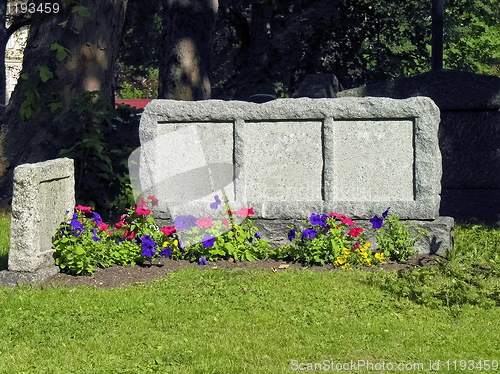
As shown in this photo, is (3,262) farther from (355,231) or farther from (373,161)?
(373,161)

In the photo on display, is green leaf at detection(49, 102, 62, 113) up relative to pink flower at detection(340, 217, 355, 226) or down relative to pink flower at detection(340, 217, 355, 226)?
up

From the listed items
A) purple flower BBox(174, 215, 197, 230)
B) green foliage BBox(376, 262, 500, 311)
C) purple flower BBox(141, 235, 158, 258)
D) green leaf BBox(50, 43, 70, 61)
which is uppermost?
green leaf BBox(50, 43, 70, 61)

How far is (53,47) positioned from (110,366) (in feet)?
22.9

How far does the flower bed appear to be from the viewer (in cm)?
759

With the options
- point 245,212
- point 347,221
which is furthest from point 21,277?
point 347,221

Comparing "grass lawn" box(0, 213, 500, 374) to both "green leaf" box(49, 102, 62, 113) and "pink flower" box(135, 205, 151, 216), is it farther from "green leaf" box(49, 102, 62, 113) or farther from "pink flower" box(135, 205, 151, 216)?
"green leaf" box(49, 102, 62, 113)

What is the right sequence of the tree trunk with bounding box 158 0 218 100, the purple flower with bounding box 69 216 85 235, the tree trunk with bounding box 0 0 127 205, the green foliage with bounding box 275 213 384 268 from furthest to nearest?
the tree trunk with bounding box 158 0 218 100 → the tree trunk with bounding box 0 0 127 205 → the green foliage with bounding box 275 213 384 268 → the purple flower with bounding box 69 216 85 235

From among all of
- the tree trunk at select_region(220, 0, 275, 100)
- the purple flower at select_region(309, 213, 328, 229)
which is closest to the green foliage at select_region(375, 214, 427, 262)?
the purple flower at select_region(309, 213, 328, 229)

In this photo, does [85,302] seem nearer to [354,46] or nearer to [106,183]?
[106,183]

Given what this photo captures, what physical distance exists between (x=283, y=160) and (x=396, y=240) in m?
1.43

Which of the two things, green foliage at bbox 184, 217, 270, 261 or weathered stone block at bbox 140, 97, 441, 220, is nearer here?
green foliage at bbox 184, 217, 270, 261

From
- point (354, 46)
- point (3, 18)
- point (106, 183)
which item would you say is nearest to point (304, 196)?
point (106, 183)

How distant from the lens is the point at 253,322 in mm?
5828

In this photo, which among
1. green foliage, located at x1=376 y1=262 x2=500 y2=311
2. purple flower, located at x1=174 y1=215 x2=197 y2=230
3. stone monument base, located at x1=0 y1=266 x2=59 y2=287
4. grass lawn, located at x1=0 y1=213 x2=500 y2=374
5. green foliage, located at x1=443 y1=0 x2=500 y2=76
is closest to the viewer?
grass lawn, located at x1=0 y1=213 x2=500 y2=374
